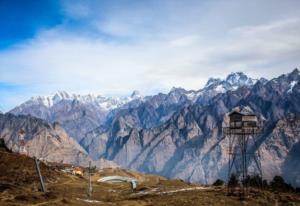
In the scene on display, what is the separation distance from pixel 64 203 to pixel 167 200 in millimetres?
17277

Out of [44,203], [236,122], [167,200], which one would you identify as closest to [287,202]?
[167,200]

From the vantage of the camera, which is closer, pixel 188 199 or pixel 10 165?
pixel 188 199

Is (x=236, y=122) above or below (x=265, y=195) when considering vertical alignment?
above

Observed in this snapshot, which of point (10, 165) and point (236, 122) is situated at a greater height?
point (236, 122)

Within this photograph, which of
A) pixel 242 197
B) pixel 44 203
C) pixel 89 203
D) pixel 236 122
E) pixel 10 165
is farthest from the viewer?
pixel 10 165

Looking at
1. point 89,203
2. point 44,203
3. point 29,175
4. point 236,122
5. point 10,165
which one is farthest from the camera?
point 10,165

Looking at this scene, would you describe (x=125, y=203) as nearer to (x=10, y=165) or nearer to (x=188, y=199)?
(x=188, y=199)

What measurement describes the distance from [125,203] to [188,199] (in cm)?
1018

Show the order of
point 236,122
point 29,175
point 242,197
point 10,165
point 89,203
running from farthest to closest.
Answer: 1. point 10,165
2. point 29,175
3. point 236,122
4. point 242,197
5. point 89,203

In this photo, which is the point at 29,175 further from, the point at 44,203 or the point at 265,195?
the point at 265,195

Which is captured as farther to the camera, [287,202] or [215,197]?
[215,197]

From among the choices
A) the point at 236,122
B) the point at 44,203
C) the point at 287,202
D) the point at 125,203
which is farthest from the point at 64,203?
the point at 236,122

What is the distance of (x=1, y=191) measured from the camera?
7688 cm

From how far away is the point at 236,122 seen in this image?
303 ft
